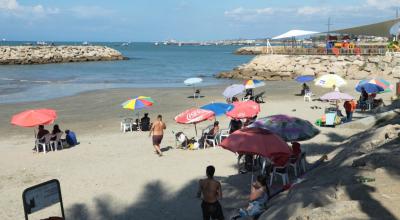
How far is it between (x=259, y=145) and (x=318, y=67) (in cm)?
3527

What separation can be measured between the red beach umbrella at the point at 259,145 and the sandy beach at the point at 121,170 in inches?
48.0

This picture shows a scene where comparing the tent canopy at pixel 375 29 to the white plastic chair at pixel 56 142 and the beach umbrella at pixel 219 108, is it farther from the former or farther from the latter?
the white plastic chair at pixel 56 142

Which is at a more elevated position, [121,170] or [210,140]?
[210,140]

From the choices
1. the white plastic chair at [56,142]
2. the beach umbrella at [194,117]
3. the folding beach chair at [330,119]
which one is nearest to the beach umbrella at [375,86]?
the folding beach chair at [330,119]

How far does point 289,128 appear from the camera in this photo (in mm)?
11102

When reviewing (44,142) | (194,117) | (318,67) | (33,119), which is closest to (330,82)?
(194,117)

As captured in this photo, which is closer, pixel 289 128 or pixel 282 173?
pixel 282 173

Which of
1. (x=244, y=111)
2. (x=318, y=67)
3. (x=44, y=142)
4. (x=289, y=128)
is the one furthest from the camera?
(x=318, y=67)

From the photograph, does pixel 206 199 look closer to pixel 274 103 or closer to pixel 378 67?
pixel 274 103

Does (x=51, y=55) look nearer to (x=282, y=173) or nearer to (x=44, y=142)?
(x=44, y=142)

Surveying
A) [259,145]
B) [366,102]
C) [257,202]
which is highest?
[259,145]

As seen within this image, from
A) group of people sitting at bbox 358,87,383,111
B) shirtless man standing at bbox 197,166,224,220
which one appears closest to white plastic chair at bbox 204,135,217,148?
shirtless man standing at bbox 197,166,224,220

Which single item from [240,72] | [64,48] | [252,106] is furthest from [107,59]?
[252,106]

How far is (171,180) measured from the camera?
11.2 meters
